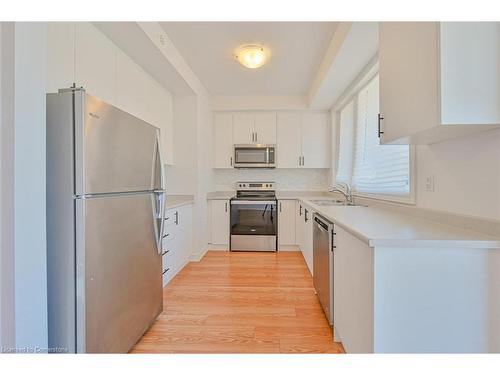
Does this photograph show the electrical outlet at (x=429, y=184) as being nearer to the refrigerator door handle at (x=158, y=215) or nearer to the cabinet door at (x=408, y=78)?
the cabinet door at (x=408, y=78)

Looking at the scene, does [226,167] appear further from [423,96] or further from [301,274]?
[423,96]

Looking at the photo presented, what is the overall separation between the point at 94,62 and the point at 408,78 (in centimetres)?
214

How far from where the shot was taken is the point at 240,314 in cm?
226

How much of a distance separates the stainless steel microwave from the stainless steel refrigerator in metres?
2.79

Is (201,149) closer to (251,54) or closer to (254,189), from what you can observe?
(254,189)

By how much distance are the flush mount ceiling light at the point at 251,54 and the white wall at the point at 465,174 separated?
1.86m

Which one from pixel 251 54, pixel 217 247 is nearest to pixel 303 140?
pixel 251 54

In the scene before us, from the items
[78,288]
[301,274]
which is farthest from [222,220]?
[78,288]

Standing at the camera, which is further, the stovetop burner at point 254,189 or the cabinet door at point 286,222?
the stovetop burner at point 254,189

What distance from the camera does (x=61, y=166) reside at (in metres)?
1.32

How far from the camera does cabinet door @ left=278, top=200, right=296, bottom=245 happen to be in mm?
4270

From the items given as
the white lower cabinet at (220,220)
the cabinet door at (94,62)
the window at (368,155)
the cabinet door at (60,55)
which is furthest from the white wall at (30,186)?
the white lower cabinet at (220,220)

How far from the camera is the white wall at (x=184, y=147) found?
3729 millimetres

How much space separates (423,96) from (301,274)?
2.50 meters
